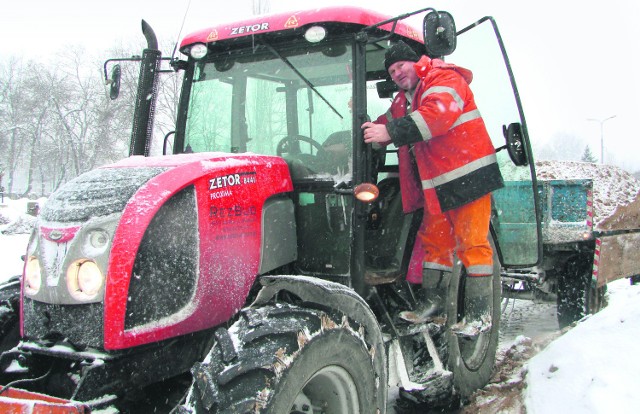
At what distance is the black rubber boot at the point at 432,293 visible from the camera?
3.54 meters

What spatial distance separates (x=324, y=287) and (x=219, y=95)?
156 centimetres

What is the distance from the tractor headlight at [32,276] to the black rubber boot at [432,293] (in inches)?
84.7

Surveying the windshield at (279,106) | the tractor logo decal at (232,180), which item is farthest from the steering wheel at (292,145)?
the tractor logo decal at (232,180)

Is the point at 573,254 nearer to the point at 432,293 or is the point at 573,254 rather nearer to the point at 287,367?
the point at 432,293

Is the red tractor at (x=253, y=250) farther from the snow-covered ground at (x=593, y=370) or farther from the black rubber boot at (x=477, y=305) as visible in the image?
the snow-covered ground at (x=593, y=370)

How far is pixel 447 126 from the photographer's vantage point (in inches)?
122

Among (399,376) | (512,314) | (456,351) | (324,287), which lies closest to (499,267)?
(456,351)

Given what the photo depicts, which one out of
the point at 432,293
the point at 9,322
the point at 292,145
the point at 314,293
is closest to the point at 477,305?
the point at 432,293

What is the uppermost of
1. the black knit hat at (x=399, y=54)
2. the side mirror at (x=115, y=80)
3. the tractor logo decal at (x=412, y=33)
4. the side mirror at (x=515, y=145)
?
the tractor logo decal at (x=412, y=33)

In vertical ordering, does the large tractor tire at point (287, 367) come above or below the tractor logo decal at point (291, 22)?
below

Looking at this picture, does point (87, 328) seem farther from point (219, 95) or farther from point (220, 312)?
point (219, 95)

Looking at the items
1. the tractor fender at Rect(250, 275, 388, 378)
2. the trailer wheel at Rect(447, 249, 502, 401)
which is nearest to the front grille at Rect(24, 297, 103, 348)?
the tractor fender at Rect(250, 275, 388, 378)

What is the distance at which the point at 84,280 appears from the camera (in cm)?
216

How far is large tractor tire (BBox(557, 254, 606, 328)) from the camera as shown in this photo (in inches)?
220
